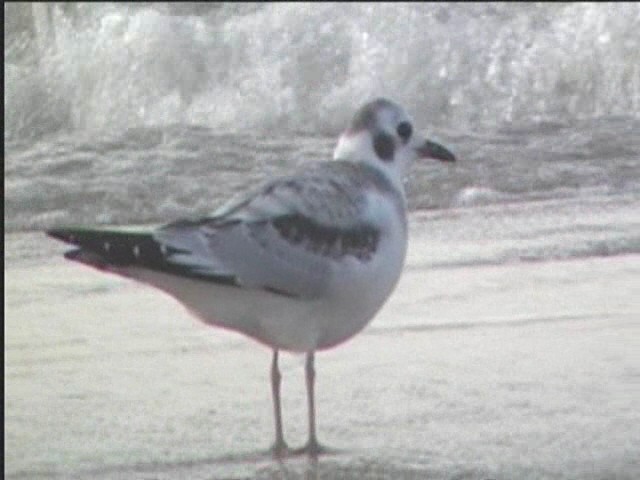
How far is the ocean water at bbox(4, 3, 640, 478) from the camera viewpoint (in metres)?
6.23

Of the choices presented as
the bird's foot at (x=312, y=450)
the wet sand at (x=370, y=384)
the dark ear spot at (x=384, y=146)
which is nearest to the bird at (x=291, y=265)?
the bird's foot at (x=312, y=450)

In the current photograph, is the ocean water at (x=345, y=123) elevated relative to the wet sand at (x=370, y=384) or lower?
lower

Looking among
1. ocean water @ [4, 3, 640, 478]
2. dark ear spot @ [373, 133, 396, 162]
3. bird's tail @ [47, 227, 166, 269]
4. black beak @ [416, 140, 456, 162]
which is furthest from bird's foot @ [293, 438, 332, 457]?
black beak @ [416, 140, 456, 162]

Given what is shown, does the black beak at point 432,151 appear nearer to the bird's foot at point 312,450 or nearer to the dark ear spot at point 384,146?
the dark ear spot at point 384,146

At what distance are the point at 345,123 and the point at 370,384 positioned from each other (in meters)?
4.23

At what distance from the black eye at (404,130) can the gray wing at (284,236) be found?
0.45 meters

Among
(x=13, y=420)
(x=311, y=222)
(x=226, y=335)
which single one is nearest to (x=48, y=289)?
(x=226, y=335)

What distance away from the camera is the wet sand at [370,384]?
487 centimetres

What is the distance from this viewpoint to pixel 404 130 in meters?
5.57

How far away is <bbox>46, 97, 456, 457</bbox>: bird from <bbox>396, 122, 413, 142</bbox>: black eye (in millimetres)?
392

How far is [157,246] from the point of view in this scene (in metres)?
4.84

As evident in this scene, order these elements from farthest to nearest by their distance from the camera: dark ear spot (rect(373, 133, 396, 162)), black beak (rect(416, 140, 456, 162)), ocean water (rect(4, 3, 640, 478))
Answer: ocean water (rect(4, 3, 640, 478)) < black beak (rect(416, 140, 456, 162)) < dark ear spot (rect(373, 133, 396, 162))

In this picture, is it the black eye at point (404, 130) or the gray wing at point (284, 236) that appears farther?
the black eye at point (404, 130)

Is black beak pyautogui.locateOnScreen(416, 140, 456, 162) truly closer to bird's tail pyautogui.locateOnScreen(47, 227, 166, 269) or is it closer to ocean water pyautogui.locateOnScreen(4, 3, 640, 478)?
ocean water pyautogui.locateOnScreen(4, 3, 640, 478)
